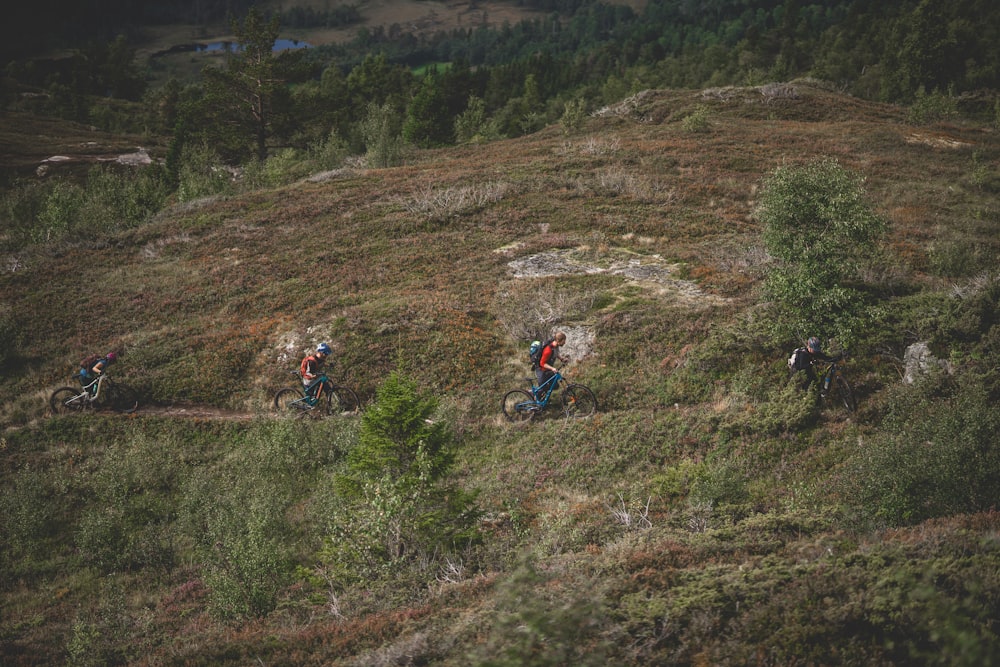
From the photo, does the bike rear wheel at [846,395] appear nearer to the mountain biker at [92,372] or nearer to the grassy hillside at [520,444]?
the grassy hillside at [520,444]

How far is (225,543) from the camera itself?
9.34m

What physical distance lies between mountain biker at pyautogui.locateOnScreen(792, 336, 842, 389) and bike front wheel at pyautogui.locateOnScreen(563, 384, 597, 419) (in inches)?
186

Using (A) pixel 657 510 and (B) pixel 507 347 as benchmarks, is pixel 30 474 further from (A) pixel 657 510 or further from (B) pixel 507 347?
(A) pixel 657 510

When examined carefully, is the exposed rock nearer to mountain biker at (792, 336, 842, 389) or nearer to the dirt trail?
mountain biker at (792, 336, 842, 389)

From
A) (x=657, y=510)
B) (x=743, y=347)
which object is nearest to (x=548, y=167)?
(x=743, y=347)

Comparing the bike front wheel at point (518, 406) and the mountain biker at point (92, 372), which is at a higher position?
the bike front wheel at point (518, 406)

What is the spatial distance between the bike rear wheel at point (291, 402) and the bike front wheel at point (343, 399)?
2.45 feet

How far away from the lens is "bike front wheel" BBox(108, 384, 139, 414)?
53.9 feet

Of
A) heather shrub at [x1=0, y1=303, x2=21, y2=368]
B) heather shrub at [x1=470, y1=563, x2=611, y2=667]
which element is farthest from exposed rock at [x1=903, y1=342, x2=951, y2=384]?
heather shrub at [x1=0, y1=303, x2=21, y2=368]

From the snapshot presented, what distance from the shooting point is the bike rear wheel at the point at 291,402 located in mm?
15594

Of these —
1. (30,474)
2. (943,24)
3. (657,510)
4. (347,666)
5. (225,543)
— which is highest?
(943,24)

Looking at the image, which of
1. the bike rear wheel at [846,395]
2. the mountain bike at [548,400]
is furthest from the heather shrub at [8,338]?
the bike rear wheel at [846,395]

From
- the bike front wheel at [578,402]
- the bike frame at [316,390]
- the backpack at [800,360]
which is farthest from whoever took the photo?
the bike frame at [316,390]

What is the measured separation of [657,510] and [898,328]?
8.49 meters
